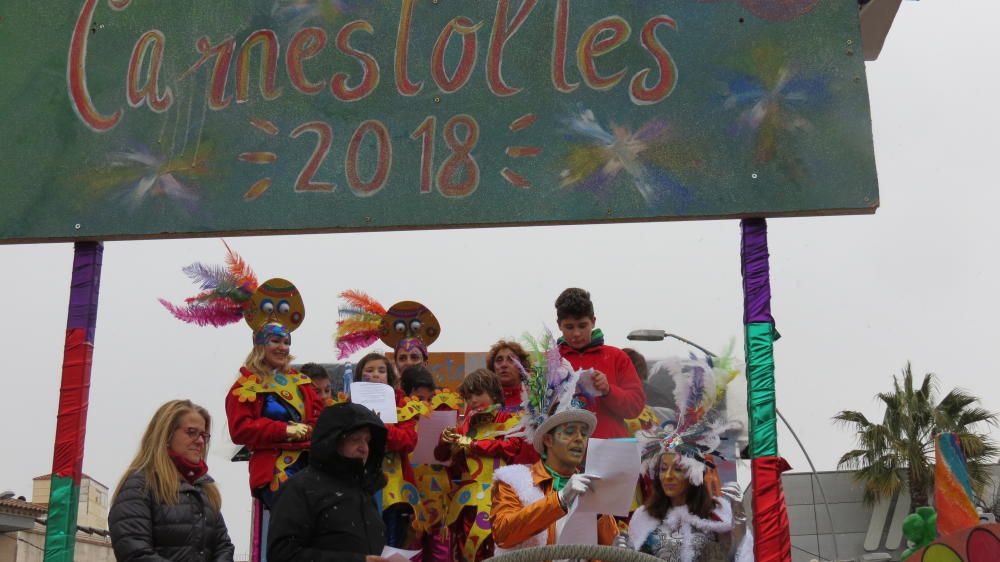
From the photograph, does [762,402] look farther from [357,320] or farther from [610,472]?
[357,320]

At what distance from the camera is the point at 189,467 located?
19.4 feet

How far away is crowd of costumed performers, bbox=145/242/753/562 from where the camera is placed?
247 inches

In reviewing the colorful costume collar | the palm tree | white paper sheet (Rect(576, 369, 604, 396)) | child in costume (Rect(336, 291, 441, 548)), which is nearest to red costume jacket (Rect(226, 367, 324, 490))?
the colorful costume collar

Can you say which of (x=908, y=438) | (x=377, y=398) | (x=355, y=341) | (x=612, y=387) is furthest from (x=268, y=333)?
(x=908, y=438)

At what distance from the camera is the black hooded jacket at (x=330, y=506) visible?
5.16m

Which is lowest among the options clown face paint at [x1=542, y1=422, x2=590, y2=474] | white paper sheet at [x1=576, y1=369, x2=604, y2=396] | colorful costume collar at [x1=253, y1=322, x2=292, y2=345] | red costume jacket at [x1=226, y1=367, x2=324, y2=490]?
clown face paint at [x1=542, y1=422, x2=590, y2=474]

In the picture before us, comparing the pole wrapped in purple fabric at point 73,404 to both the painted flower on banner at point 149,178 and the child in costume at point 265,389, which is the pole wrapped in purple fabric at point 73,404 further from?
the child in costume at point 265,389

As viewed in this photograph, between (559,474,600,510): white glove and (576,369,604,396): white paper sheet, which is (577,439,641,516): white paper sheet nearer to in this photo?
(559,474,600,510): white glove

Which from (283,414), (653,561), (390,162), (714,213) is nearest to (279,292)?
(283,414)

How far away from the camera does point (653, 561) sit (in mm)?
4129

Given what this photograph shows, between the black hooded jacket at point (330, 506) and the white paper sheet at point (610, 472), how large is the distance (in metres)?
0.99

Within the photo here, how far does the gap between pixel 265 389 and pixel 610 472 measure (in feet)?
9.21

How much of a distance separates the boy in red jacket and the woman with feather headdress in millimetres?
209

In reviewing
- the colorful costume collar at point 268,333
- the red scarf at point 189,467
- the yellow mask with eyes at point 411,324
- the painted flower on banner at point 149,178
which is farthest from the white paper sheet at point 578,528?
the yellow mask with eyes at point 411,324
